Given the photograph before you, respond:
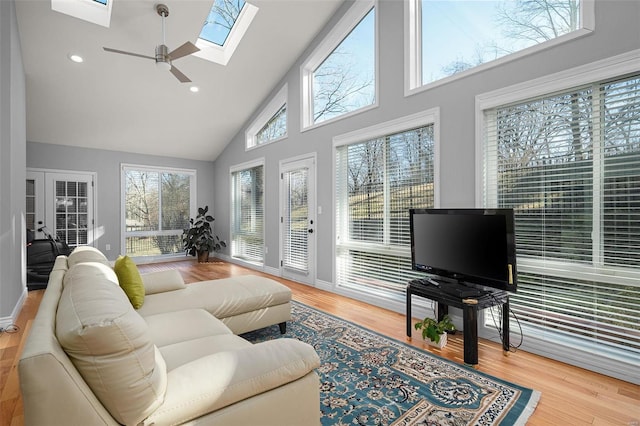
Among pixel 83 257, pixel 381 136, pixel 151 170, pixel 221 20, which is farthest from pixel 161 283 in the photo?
pixel 151 170

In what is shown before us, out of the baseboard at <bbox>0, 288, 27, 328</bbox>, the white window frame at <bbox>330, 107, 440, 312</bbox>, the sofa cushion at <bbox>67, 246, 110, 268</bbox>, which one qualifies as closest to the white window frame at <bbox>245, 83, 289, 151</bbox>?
the white window frame at <bbox>330, 107, 440, 312</bbox>

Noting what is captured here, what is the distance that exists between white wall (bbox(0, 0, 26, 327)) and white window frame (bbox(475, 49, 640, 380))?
462cm

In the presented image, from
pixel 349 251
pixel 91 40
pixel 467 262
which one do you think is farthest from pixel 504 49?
pixel 91 40

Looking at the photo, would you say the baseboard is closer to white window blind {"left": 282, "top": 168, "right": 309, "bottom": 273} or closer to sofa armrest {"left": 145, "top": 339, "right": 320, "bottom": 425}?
sofa armrest {"left": 145, "top": 339, "right": 320, "bottom": 425}

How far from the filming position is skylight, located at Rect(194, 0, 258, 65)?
443 cm

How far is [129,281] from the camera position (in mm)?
2428

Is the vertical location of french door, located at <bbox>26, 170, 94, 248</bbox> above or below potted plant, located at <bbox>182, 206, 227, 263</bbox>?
above

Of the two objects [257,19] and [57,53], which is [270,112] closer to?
[257,19]

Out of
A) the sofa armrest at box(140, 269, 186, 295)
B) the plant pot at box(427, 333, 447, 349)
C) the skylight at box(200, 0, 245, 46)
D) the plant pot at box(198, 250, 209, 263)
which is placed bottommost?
the plant pot at box(427, 333, 447, 349)

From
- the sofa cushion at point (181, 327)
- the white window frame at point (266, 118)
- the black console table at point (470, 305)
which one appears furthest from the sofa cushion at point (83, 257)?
the white window frame at point (266, 118)

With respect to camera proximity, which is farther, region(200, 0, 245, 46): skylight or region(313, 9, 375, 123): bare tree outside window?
region(200, 0, 245, 46): skylight

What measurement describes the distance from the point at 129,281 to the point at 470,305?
8.63ft

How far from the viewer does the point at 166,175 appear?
7512 mm

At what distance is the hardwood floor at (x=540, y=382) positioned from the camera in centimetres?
183
